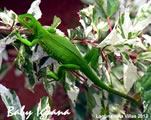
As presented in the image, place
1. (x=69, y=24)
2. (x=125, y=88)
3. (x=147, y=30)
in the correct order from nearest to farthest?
1. (x=125, y=88)
2. (x=147, y=30)
3. (x=69, y=24)

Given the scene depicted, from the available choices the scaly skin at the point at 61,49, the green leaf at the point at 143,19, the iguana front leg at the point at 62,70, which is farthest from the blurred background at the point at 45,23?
the green leaf at the point at 143,19

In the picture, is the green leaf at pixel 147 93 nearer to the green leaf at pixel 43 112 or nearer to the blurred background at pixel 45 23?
the green leaf at pixel 43 112

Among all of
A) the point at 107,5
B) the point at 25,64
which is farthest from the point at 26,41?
the point at 107,5

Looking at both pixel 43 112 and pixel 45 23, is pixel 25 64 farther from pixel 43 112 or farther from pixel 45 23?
pixel 45 23

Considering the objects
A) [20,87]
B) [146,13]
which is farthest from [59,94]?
[146,13]

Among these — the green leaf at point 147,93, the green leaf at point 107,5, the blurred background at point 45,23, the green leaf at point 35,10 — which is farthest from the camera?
the blurred background at point 45,23

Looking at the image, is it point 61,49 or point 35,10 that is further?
point 61,49

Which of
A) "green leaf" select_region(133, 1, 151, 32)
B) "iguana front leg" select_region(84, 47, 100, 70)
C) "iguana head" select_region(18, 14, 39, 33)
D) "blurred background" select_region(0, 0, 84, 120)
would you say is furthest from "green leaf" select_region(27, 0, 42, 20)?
"blurred background" select_region(0, 0, 84, 120)

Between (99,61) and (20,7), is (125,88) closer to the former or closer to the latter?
(99,61)

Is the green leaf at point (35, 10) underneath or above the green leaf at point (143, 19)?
above
